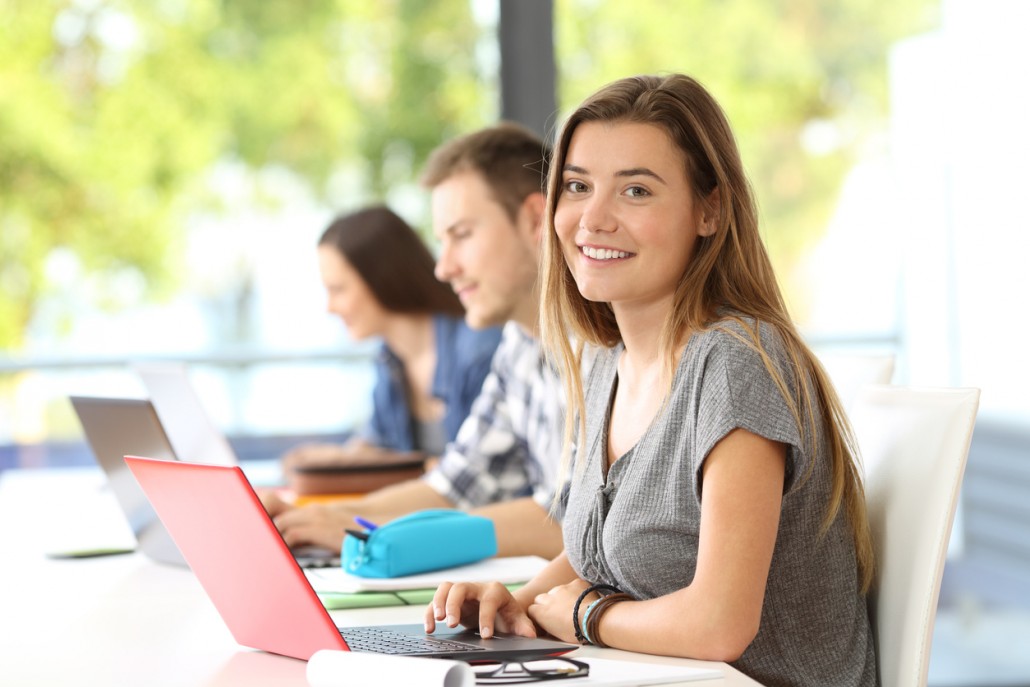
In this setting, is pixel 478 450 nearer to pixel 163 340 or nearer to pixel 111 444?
pixel 111 444

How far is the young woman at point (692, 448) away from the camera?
1.05 meters

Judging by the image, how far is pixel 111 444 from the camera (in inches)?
65.6

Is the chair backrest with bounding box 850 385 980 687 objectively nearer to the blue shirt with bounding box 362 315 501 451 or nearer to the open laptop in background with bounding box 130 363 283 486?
the open laptop in background with bounding box 130 363 283 486

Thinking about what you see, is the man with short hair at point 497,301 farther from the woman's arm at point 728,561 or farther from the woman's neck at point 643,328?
the woman's arm at point 728,561

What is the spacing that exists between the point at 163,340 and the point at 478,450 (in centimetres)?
273

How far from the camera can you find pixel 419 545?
4.64 ft

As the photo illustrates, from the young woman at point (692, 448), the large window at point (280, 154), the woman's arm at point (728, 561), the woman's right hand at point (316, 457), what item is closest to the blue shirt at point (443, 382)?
the woman's right hand at point (316, 457)

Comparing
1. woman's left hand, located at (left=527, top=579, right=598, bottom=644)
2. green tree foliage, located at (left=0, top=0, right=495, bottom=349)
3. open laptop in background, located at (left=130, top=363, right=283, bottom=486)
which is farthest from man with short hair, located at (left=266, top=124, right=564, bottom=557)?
green tree foliage, located at (left=0, top=0, right=495, bottom=349)

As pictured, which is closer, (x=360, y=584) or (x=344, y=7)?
(x=360, y=584)

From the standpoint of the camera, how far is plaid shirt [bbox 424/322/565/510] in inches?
81.4

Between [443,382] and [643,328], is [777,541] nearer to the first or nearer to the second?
[643,328]

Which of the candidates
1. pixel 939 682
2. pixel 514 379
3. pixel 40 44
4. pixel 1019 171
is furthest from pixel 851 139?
pixel 40 44

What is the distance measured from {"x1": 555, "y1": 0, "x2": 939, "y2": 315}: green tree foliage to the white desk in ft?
9.05

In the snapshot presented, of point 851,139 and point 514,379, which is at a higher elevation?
point 851,139
